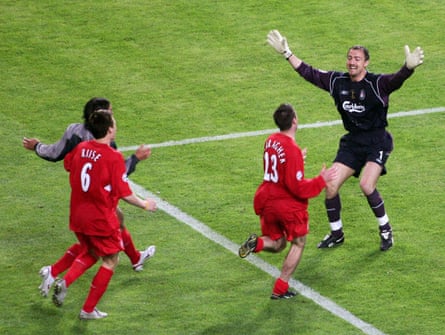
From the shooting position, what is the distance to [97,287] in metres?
11.3

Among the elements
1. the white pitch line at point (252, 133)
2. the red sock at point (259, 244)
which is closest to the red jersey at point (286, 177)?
the red sock at point (259, 244)

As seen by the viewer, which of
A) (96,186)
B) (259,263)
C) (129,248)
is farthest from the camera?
(259,263)

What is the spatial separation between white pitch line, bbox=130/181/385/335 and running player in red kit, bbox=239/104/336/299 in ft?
0.92

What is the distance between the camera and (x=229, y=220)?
547 inches

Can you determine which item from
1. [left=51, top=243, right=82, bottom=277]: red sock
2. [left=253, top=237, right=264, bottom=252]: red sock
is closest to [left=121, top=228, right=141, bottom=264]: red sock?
[left=51, top=243, right=82, bottom=277]: red sock

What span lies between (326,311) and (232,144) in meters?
5.07

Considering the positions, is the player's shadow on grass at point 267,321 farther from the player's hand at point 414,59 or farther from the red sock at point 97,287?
the player's hand at point 414,59

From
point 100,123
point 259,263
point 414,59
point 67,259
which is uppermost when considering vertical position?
point 414,59

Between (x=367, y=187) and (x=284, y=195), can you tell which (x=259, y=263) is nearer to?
(x=284, y=195)

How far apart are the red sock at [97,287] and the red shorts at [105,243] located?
0.56ft

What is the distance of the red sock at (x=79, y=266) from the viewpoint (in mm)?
11414

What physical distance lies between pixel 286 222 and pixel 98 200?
1900mm

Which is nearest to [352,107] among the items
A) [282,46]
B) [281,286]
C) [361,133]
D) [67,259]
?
[361,133]

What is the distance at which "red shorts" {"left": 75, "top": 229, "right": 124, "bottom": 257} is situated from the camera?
11.3 metres
